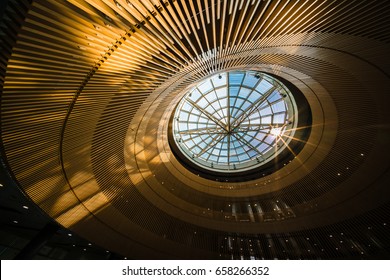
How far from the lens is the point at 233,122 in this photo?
15.9m

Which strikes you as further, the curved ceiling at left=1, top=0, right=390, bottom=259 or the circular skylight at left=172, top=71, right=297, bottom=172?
the circular skylight at left=172, top=71, right=297, bottom=172

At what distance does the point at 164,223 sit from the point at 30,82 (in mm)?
8896

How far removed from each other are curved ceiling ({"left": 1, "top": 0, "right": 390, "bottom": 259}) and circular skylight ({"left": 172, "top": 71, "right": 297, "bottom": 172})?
2112 millimetres

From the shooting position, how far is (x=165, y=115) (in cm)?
963

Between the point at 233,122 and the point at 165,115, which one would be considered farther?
the point at 233,122

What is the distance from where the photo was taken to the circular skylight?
12789mm

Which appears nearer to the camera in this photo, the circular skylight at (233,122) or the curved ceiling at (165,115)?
the curved ceiling at (165,115)

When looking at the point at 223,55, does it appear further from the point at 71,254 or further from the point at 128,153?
the point at 71,254

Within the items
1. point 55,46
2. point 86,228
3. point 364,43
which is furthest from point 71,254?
point 364,43

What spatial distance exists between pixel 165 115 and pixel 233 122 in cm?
779

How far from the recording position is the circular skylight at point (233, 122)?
12.8 m

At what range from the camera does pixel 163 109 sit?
880 cm

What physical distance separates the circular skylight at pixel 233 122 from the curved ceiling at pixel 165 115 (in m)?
2.11

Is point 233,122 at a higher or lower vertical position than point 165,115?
lower
